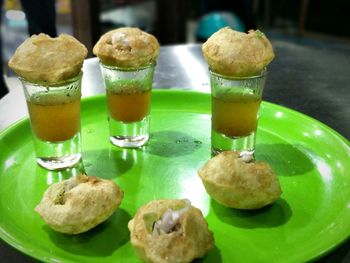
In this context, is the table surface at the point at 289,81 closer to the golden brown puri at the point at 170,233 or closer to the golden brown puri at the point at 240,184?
the golden brown puri at the point at 240,184

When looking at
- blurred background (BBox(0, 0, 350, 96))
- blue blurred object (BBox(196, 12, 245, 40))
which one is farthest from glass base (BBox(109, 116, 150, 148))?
blue blurred object (BBox(196, 12, 245, 40))

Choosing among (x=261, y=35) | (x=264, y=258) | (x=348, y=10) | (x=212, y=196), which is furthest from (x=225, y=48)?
(x=348, y=10)

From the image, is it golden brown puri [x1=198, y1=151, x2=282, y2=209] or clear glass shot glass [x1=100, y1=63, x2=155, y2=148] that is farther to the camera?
clear glass shot glass [x1=100, y1=63, x2=155, y2=148]

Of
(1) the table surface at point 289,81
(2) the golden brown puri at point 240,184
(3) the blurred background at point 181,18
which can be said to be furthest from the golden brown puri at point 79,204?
(3) the blurred background at point 181,18

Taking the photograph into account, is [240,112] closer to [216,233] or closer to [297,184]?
[297,184]

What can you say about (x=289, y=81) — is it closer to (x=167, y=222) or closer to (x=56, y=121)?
(x=56, y=121)

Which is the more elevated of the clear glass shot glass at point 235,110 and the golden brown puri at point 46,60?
the golden brown puri at point 46,60

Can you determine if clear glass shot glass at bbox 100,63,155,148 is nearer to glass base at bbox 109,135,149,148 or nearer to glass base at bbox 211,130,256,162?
glass base at bbox 109,135,149,148
